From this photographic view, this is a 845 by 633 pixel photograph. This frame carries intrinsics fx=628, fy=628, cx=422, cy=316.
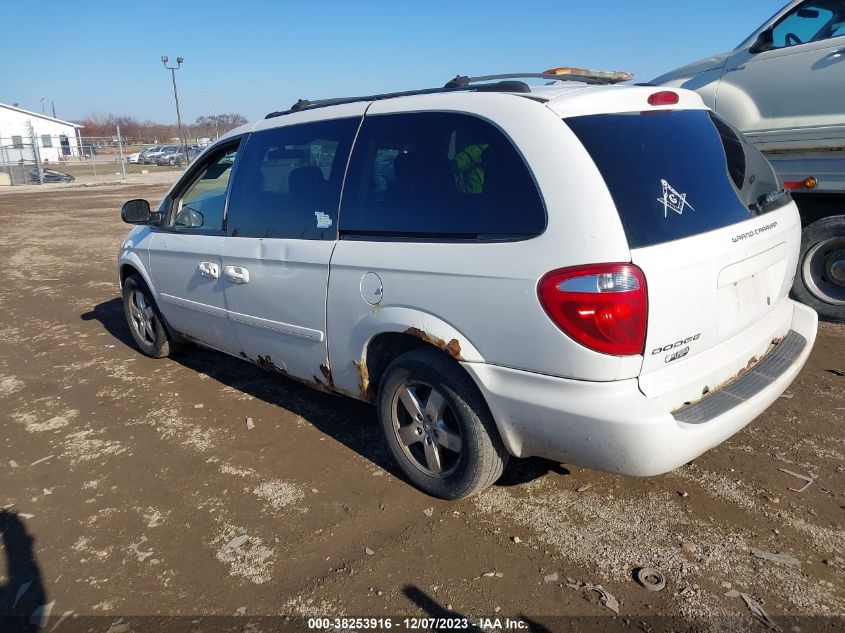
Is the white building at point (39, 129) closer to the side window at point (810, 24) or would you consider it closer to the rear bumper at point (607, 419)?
the side window at point (810, 24)

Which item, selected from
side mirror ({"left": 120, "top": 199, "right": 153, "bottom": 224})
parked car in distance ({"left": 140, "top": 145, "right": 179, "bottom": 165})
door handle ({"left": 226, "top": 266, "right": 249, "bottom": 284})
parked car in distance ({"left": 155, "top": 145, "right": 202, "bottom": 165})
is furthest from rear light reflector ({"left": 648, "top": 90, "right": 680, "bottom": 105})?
parked car in distance ({"left": 140, "top": 145, "right": 179, "bottom": 165})

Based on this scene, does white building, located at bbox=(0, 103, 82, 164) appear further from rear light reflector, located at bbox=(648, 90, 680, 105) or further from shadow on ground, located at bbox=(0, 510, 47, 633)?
rear light reflector, located at bbox=(648, 90, 680, 105)

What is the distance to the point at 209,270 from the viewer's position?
4047mm

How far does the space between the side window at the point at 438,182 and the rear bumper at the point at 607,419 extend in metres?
0.62

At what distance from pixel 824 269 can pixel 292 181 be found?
4401 mm

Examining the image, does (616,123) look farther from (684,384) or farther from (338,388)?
(338,388)

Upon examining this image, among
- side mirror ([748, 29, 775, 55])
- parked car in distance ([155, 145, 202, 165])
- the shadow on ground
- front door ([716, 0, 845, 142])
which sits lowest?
the shadow on ground

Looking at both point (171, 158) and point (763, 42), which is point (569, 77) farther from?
point (171, 158)

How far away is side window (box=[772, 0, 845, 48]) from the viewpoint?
4.86 meters

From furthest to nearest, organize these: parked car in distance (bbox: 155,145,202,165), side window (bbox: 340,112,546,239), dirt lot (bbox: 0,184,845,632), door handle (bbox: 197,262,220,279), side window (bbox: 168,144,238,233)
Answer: parked car in distance (bbox: 155,145,202,165)
side window (bbox: 168,144,238,233)
door handle (bbox: 197,262,220,279)
side window (bbox: 340,112,546,239)
dirt lot (bbox: 0,184,845,632)

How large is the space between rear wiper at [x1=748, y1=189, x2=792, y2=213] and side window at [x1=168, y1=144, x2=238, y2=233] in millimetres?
3037

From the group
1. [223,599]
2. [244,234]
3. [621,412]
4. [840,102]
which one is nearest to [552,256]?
[621,412]

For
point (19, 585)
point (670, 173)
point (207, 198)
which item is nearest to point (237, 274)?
point (207, 198)

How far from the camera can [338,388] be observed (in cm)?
346
